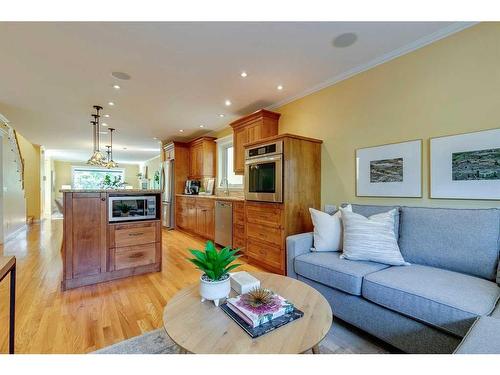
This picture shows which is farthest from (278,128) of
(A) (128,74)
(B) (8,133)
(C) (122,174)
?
(C) (122,174)

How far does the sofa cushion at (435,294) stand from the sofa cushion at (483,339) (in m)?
0.20

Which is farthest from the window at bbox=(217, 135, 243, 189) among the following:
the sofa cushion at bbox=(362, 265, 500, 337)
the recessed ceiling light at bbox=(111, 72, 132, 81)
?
the sofa cushion at bbox=(362, 265, 500, 337)

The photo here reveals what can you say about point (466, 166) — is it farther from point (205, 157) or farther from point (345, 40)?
point (205, 157)

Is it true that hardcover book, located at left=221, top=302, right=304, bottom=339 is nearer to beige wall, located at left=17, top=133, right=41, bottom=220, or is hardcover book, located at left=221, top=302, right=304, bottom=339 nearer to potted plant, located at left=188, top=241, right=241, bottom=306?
potted plant, located at left=188, top=241, right=241, bottom=306

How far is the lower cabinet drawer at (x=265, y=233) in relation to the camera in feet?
9.19

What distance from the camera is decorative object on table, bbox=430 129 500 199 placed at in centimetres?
183

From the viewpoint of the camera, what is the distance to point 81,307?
6.96 feet

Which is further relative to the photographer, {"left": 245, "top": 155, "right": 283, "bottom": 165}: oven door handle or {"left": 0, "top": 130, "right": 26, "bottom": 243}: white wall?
{"left": 0, "top": 130, "right": 26, "bottom": 243}: white wall

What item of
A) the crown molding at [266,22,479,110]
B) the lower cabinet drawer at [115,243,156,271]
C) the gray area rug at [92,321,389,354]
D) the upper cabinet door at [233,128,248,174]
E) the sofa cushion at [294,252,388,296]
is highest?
the crown molding at [266,22,479,110]

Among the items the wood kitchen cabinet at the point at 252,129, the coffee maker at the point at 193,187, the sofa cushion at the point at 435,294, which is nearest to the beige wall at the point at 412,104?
the wood kitchen cabinet at the point at 252,129

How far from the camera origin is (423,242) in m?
1.90

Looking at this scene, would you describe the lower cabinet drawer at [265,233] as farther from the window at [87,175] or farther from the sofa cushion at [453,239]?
the window at [87,175]

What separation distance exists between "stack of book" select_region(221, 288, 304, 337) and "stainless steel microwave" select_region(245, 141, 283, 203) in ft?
5.26

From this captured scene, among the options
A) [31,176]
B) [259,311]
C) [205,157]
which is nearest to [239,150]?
[205,157]
